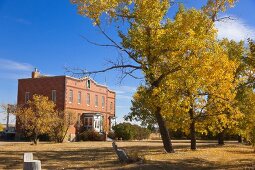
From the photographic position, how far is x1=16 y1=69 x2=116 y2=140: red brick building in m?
53.6

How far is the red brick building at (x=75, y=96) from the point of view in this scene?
53.6m

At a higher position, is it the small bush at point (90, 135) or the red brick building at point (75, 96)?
the red brick building at point (75, 96)

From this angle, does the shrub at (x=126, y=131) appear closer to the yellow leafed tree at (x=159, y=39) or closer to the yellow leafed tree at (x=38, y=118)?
the yellow leafed tree at (x=38, y=118)

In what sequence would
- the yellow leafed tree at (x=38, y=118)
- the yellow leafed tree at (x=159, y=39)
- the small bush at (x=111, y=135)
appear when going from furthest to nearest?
the small bush at (x=111, y=135)
the yellow leafed tree at (x=38, y=118)
the yellow leafed tree at (x=159, y=39)

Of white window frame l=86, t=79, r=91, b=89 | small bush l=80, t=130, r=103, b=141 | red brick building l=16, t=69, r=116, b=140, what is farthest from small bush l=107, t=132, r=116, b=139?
white window frame l=86, t=79, r=91, b=89

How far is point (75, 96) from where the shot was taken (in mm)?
56062

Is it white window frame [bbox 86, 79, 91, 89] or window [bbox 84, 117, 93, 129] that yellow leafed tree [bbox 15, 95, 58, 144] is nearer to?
window [bbox 84, 117, 93, 129]

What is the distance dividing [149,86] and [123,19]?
408 cm

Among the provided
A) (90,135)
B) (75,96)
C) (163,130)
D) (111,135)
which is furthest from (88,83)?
(163,130)

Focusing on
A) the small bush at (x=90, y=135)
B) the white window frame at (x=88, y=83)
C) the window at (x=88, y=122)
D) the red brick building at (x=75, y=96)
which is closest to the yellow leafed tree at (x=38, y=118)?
the red brick building at (x=75, y=96)

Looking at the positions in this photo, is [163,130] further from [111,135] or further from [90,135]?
[111,135]

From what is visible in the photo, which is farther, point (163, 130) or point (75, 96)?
point (75, 96)

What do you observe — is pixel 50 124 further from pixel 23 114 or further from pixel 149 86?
pixel 149 86

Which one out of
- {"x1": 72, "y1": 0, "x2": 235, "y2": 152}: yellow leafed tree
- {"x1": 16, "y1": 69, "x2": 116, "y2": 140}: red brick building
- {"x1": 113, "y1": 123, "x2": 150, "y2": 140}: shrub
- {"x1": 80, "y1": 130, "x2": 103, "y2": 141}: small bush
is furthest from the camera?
{"x1": 113, "y1": 123, "x2": 150, "y2": 140}: shrub
